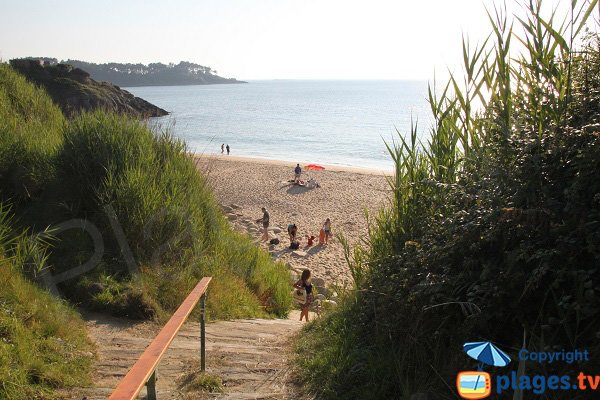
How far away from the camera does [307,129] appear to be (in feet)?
223

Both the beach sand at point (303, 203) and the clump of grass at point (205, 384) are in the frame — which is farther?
the beach sand at point (303, 203)

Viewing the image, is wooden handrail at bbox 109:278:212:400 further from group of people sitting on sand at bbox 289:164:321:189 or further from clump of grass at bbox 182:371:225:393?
group of people sitting on sand at bbox 289:164:321:189

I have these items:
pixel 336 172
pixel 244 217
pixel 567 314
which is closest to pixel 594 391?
pixel 567 314

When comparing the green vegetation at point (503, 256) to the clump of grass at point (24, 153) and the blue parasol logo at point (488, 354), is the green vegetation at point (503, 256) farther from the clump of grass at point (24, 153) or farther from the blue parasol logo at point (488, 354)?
the clump of grass at point (24, 153)

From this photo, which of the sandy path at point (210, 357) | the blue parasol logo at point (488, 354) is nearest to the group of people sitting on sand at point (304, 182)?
the sandy path at point (210, 357)

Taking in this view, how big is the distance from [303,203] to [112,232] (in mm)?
17955

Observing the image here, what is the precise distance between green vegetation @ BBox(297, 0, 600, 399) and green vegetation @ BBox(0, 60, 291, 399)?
8.09 feet

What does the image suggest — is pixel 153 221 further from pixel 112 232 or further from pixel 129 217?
pixel 112 232

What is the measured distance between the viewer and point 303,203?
2514cm

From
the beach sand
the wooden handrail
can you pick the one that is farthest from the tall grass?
the beach sand

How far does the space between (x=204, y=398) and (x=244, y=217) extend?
1761 cm

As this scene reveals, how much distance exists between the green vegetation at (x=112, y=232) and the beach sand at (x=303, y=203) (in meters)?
4.17

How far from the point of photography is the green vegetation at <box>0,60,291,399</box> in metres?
6.20

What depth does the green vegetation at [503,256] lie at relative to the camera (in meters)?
2.81
